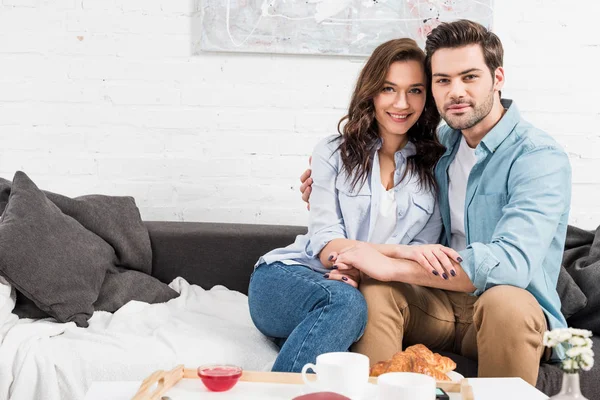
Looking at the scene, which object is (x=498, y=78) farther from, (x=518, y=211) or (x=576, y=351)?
(x=576, y=351)

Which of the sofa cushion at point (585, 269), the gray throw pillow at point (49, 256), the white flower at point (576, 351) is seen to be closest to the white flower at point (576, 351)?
the white flower at point (576, 351)

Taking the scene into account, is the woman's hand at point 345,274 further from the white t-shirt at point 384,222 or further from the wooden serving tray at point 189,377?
the wooden serving tray at point 189,377

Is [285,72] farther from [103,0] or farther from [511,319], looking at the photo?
[511,319]

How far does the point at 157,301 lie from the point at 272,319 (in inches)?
21.6

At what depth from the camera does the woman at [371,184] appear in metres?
Result: 2.18

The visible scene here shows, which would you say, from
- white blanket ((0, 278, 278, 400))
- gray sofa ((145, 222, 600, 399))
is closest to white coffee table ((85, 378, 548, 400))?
white blanket ((0, 278, 278, 400))

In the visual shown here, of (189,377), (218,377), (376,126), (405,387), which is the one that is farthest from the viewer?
(376,126)

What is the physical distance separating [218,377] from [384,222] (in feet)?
3.24

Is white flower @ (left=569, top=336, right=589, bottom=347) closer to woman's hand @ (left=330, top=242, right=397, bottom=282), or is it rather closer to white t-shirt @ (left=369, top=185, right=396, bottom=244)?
woman's hand @ (left=330, top=242, right=397, bottom=282)

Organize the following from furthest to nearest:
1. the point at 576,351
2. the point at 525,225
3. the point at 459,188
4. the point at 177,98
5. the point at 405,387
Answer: the point at 177,98 < the point at 459,188 < the point at 525,225 < the point at 405,387 < the point at 576,351

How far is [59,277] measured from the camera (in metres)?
2.25

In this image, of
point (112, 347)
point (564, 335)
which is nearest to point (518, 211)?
point (564, 335)

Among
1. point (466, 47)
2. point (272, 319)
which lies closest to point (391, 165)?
point (466, 47)

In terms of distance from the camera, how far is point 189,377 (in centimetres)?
149
